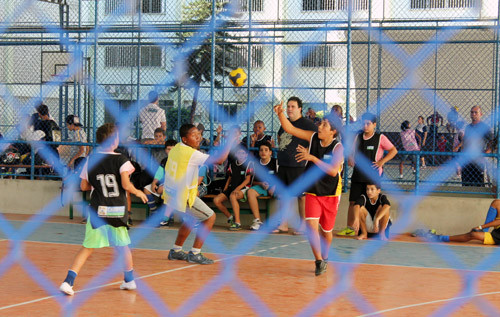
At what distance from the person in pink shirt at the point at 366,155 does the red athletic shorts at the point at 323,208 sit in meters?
2.31

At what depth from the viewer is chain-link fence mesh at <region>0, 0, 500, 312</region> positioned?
1088 cm

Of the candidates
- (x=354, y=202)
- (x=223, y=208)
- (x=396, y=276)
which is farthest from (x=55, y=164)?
(x=396, y=276)

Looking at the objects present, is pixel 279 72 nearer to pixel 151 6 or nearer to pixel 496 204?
pixel 151 6

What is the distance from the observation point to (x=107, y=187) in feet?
18.6

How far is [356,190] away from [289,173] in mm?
960

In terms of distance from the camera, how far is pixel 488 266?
7.38 metres

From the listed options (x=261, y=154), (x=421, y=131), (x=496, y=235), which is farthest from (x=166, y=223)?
(x=421, y=131)

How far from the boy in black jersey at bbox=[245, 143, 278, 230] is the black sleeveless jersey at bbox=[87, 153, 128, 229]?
13.9 ft

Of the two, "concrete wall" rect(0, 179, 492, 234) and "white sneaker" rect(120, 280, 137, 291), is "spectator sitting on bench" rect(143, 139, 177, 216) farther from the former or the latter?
"white sneaker" rect(120, 280, 137, 291)

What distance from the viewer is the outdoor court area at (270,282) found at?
17.2 feet

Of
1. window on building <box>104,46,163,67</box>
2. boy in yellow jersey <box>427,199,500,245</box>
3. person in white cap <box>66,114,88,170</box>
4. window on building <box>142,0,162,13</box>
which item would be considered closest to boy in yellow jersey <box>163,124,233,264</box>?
boy in yellow jersey <box>427,199,500,245</box>

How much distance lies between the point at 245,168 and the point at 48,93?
1010cm

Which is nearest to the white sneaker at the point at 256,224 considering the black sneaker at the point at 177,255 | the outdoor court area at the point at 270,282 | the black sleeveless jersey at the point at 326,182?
the outdoor court area at the point at 270,282

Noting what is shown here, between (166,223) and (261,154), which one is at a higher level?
(261,154)
